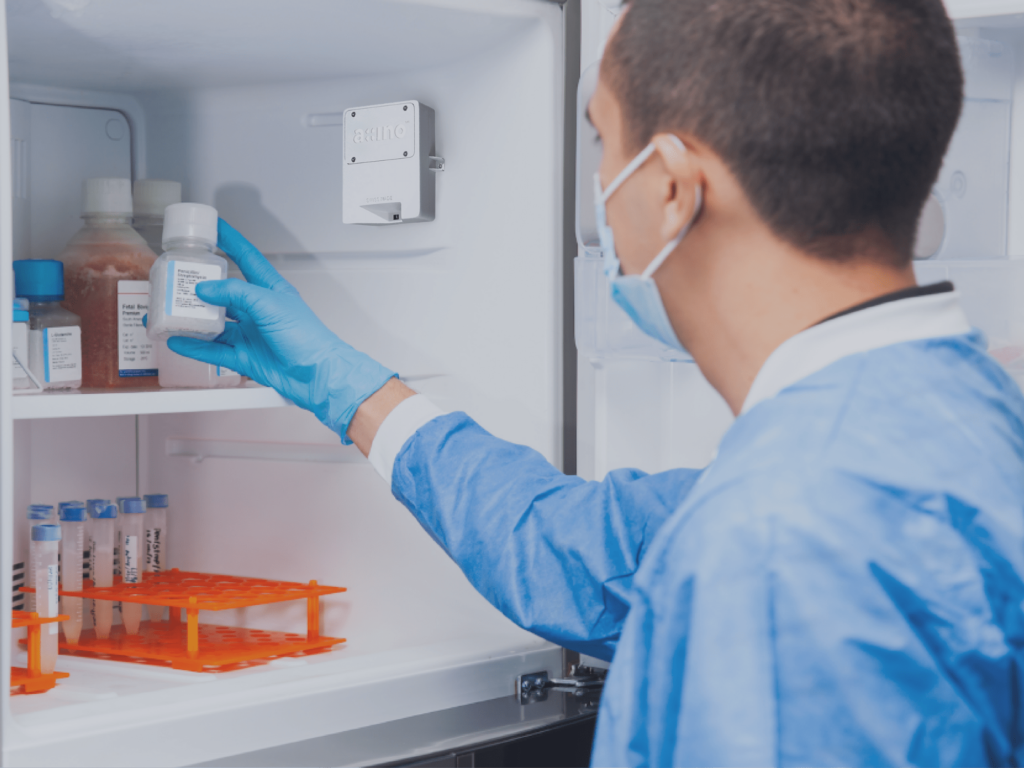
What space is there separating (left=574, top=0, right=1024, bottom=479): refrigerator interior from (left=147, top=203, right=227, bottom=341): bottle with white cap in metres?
0.41

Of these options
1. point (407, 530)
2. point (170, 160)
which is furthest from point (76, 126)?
point (407, 530)

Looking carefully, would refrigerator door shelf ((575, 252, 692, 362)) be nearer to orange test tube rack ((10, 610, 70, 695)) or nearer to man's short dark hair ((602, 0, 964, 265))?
man's short dark hair ((602, 0, 964, 265))

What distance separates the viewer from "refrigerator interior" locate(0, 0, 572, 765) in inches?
40.8

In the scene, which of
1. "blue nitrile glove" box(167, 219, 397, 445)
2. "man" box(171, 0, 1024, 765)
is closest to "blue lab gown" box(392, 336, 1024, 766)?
"man" box(171, 0, 1024, 765)

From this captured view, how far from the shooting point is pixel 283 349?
113 cm

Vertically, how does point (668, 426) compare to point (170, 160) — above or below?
below

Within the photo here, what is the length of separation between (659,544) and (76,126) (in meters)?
1.09

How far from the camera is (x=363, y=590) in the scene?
131 cm

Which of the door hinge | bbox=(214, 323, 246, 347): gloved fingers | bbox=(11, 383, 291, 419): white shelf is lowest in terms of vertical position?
the door hinge

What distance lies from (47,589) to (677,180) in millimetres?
817

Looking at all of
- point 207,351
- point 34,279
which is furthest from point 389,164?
point 34,279

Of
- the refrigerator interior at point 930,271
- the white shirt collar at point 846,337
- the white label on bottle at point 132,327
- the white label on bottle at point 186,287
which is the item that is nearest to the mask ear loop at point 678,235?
the white shirt collar at point 846,337

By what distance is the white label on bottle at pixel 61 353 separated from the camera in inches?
42.1

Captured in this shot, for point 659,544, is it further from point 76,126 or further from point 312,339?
point 76,126
